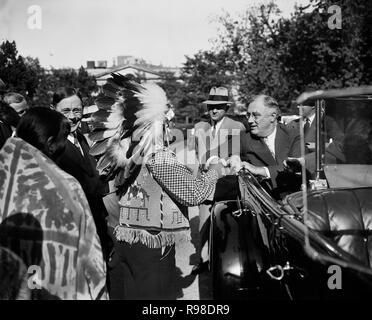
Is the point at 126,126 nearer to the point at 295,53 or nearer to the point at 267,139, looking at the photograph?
the point at 267,139

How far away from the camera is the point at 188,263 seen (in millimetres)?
5672

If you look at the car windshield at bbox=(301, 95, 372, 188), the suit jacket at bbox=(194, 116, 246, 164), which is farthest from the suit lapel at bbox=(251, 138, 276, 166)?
the car windshield at bbox=(301, 95, 372, 188)

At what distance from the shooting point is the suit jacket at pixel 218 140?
5242 millimetres

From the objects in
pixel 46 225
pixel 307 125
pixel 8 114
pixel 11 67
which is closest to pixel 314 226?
pixel 46 225

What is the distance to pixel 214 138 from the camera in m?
5.81

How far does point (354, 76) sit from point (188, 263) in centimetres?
1985

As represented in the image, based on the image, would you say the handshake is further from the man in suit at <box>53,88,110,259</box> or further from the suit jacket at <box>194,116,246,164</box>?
the man in suit at <box>53,88,110,259</box>

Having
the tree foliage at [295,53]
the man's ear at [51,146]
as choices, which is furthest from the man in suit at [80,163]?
the tree foliage at [295,53]

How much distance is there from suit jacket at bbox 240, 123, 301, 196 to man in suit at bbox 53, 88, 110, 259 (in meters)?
1.45

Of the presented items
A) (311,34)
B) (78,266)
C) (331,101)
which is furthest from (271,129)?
(311,34)

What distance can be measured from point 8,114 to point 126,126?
2.39m
